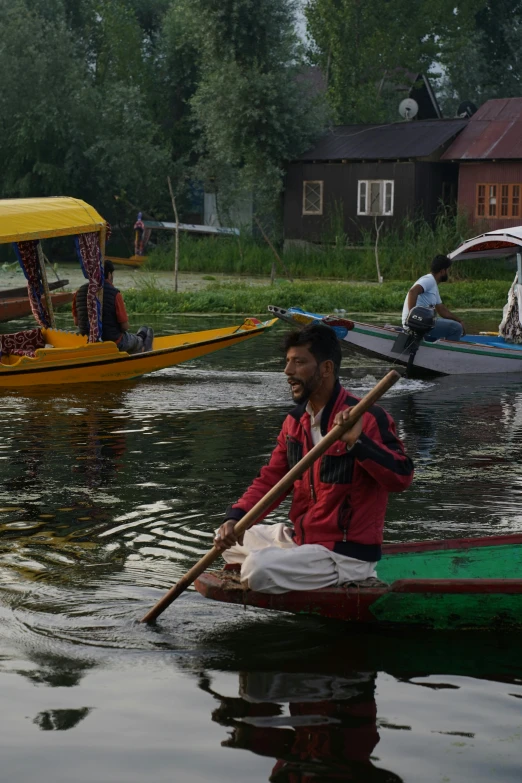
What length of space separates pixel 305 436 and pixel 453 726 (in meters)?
1.41

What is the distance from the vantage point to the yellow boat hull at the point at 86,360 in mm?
13531

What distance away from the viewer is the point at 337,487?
5.27 meters

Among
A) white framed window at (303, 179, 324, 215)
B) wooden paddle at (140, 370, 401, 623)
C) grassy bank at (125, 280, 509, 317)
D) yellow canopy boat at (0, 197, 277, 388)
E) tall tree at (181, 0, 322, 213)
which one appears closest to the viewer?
wooden paddle at (140, 370, 401, 623)

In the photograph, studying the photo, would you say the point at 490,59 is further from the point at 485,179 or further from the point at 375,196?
the point at 485,179

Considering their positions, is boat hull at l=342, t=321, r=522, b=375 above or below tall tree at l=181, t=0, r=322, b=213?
below

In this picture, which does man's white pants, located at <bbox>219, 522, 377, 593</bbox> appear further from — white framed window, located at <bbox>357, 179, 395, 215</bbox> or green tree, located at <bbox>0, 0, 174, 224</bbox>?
green tree, located at <bbox>0, 0, 174, 224</bbox>

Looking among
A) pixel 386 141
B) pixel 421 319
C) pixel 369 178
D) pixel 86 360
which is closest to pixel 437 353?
pixel 421 319

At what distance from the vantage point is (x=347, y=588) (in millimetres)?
5328

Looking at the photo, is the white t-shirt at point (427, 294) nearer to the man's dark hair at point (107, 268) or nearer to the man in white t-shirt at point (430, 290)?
the man in white t-shirt at point (430, 290)

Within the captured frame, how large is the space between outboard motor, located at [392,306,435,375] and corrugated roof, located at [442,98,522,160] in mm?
19873

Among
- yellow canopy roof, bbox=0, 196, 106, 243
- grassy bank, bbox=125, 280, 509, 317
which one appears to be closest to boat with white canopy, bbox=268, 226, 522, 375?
yellow canopy roof, bbox=0, 196, 106, 243

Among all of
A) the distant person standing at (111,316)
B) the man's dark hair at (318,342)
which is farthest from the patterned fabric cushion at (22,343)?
the man's dark hair at (318,342)

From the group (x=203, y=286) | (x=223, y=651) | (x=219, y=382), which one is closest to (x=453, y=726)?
(x=223, y=651)

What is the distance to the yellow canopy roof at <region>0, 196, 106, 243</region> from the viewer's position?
516 inches
